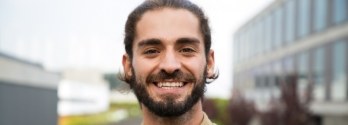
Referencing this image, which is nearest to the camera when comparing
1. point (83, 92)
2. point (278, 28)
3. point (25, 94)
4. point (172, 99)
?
point (172, 99)

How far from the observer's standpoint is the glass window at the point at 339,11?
31656 millimetres

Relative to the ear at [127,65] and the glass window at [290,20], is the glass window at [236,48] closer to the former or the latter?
the glass window at [290,20]

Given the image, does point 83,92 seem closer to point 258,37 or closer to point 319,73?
point 258,37

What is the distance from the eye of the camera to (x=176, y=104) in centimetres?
223

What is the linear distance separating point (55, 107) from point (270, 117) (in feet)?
58.7

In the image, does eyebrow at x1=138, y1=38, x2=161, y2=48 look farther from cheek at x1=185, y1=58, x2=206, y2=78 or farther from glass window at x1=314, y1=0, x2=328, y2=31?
glass window at x1=314, y1=0, x2=328, y2=31

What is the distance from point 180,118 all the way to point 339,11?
31157mm

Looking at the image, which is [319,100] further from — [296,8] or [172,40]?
[172,40]

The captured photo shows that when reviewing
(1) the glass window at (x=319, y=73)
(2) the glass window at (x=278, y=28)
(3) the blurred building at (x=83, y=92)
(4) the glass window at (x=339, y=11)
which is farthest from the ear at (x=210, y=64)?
(3) the blurred building at (x=83, y=92)

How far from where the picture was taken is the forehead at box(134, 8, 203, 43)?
2.31 metres

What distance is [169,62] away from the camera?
225 cm

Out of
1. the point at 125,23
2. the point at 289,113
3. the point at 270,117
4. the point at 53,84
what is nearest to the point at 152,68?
the point at 125,23

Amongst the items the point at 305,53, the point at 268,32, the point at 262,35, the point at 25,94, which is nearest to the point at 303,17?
the point at 305,53

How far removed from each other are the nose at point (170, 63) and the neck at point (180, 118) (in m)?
0.16
